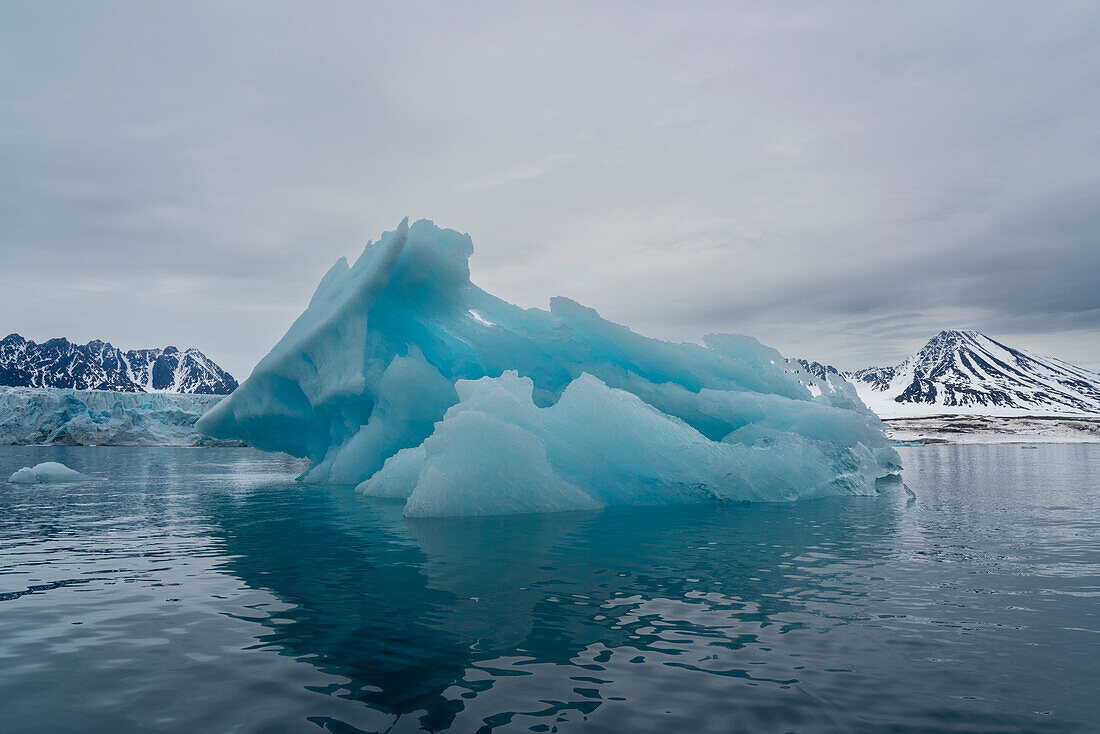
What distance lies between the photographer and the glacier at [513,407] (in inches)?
562

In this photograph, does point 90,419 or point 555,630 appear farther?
point 90,419

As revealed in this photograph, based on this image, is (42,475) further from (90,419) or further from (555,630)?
(90,419)

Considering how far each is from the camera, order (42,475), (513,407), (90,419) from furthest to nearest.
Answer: (90,419)
(42,475)
(513,407)

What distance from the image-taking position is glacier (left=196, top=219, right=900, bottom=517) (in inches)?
562

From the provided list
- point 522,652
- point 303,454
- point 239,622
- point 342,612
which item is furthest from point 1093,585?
point 303,454

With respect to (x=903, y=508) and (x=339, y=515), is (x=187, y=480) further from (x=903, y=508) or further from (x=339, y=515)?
(x=903, y=508)

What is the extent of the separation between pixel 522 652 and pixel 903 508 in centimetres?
1341

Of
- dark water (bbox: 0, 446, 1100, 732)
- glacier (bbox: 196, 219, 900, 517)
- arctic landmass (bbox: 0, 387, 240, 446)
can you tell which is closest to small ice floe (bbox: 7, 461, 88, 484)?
glacier (bbox: 196, 219, 900, 517)

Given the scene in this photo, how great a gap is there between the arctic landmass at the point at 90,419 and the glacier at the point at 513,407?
60.9 meters

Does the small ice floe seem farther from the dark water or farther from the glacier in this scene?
the dark water

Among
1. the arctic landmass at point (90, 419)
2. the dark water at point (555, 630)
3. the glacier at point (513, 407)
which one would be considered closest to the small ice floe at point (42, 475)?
the glacier at point (513, 407)

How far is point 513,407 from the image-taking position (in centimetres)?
1429

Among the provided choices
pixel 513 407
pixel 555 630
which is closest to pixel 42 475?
pixel 513 407

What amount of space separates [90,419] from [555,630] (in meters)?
88.0
